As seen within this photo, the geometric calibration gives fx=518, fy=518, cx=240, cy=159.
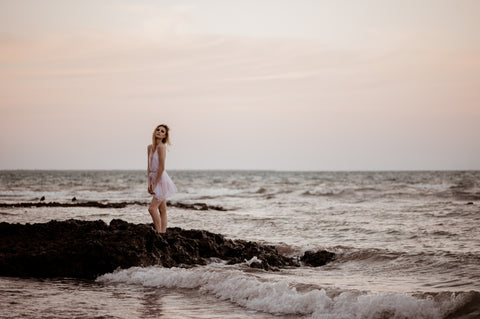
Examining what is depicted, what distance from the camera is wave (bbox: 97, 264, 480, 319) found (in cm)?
554

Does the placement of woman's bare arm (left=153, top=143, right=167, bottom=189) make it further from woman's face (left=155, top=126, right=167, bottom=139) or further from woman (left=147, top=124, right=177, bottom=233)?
woman's face (left=155, top=126, right=167, bottom=139)

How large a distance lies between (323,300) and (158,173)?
14.0 feet

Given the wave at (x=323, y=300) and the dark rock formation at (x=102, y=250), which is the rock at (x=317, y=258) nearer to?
the dark rock formation at (x=102, y=250)

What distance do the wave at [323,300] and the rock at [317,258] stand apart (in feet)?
9.41

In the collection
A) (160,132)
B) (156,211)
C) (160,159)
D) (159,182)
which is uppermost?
(160,132)

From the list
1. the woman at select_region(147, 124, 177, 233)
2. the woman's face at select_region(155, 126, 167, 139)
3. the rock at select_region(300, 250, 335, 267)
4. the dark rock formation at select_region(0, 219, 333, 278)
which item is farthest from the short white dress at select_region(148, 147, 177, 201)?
the rock at select_region(300, 250, 335, 267)

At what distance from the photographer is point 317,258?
31.8ft

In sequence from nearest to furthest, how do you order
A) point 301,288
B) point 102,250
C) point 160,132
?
1. point 301,288
2. point 102,250
3. point 160,132

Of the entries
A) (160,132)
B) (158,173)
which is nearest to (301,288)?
(158,173)

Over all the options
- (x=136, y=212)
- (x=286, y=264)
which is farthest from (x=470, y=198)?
(x=286, y=264)

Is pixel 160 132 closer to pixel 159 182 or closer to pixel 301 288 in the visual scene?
pixel 159 182

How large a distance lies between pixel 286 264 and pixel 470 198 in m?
20.6

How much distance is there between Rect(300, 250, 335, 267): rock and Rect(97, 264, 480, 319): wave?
2867 mm

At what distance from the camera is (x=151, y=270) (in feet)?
24.7
